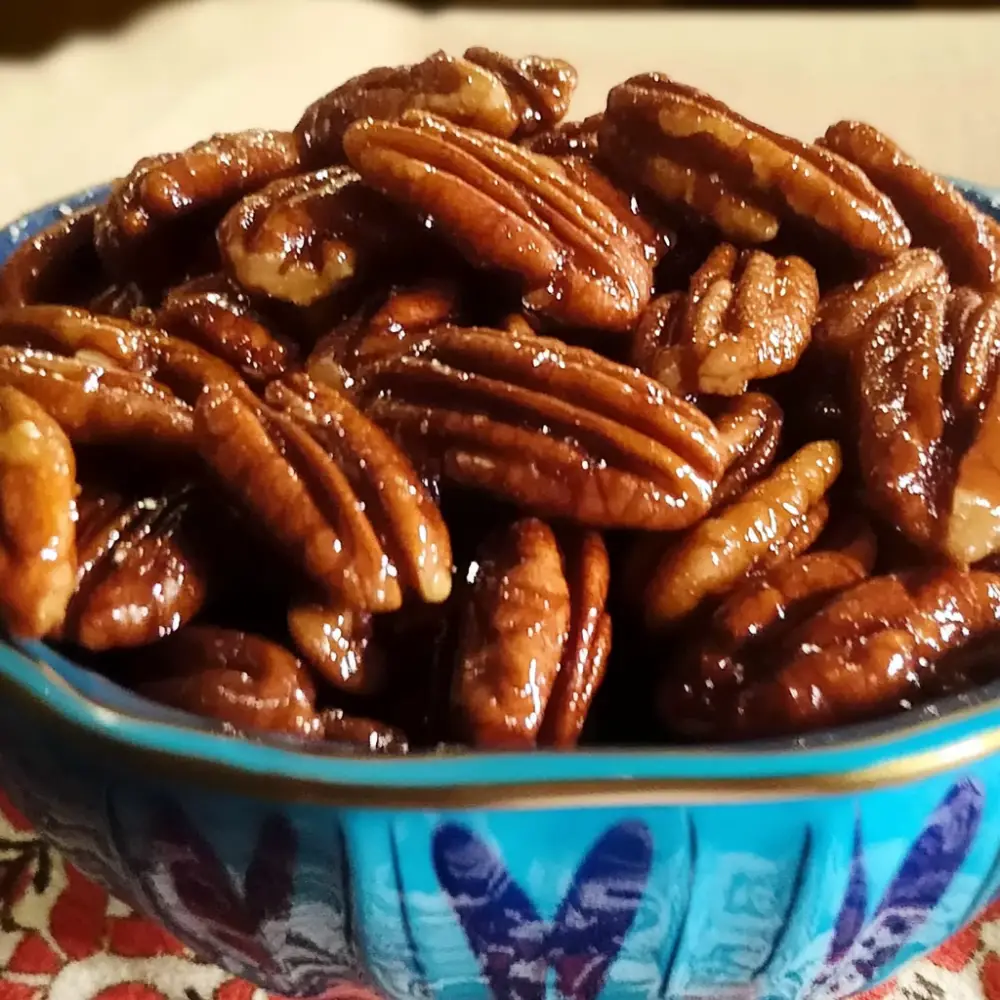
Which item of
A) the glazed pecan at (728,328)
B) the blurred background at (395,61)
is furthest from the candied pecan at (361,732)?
the blurred background at (395,61)

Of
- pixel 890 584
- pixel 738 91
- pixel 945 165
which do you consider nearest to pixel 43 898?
pixel 890 584

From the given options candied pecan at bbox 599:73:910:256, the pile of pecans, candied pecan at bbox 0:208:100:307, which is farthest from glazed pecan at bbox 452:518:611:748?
candied pecan at bbox 0:208:100:307

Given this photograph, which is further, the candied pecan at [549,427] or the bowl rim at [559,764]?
the candied pecan at [549,427]

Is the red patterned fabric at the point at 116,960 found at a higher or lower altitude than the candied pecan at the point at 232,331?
lower

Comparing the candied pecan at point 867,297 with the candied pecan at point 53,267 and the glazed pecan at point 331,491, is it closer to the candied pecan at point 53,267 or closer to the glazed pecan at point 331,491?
the glazed pecan at point 331,491

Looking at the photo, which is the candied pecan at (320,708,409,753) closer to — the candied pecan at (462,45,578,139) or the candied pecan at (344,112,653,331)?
the candied pecan at (344,112,653,331)

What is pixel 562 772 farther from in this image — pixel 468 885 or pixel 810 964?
pixel 810 964

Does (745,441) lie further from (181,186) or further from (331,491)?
(181,186)
